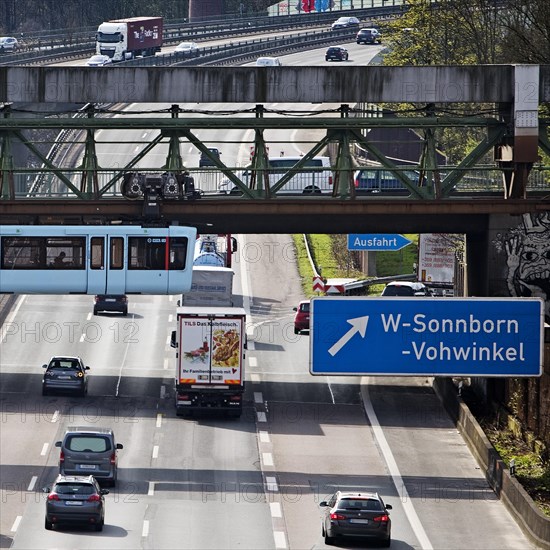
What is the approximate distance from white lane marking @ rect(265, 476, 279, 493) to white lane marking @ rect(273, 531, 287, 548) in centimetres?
467

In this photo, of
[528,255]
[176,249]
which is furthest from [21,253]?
[528,255]

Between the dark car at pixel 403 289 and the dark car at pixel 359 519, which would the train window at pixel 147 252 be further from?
the dark car at pixel 403 289

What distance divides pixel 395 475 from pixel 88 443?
9211 millimetres

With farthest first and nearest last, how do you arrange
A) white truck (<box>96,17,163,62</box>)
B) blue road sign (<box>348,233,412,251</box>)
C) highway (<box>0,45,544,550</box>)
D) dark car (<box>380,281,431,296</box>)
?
white truck (<box>96,17,163,62</box>), dark car (<box>380,281,431,296</box>), blue road sign (<box>348,233,412,251</box>), highway (<box>0,45,544,550</box>)

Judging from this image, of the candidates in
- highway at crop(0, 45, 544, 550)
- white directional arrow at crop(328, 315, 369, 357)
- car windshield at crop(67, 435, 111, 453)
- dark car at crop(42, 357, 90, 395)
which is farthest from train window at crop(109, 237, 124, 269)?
white directional arrow at crop(328, 315, 369, 357)

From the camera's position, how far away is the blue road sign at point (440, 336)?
17.7 m

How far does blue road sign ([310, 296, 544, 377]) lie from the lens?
58.0ft

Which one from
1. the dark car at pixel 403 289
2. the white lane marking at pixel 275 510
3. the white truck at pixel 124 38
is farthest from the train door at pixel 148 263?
the white truck at pixel 124 38

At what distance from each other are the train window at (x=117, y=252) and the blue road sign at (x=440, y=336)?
25.6 meters

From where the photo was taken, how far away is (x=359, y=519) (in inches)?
1380

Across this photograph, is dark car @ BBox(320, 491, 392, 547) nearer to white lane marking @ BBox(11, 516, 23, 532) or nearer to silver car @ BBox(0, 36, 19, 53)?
white lane marking @ BBox(11, 516, 23, 532)

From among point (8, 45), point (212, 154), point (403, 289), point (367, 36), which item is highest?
point (367, 36)

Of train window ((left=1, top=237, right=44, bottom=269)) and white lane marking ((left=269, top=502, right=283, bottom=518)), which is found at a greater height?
train window ((left=1, top=237, right=44, bottom=269))

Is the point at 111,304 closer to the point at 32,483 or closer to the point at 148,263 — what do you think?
the point at 148,263
